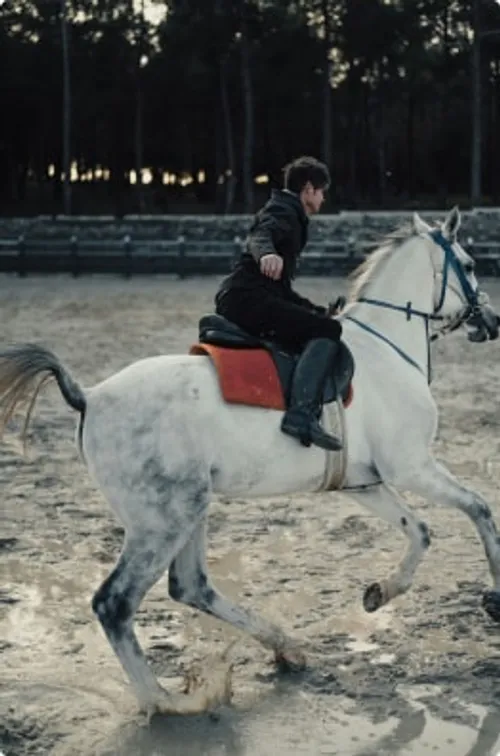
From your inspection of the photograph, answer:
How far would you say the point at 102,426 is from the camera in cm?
473

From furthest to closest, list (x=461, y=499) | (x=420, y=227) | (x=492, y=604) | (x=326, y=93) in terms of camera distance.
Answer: (x=326, y=93) < (x=420, y=227) < (x=492, y=604) < (x=461, y=499)

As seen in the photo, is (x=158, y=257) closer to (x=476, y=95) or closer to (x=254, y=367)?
(x=476, y=95)

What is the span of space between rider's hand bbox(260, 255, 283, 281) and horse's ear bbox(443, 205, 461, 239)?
1.07 metres

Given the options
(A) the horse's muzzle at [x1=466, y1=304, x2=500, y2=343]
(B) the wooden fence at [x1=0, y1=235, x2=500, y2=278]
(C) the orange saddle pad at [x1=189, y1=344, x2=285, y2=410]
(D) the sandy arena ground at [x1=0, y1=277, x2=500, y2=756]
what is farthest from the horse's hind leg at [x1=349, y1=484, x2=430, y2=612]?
(B) the wooden fence at [x1=0, y1=235, x2=500, y2=278]

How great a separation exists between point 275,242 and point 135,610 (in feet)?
5.48

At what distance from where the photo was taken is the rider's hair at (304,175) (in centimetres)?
516

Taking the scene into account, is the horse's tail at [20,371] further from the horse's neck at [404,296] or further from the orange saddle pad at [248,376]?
the horse's neck at [404,296]

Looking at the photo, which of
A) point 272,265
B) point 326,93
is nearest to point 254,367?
point 272,265

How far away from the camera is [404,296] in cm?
562

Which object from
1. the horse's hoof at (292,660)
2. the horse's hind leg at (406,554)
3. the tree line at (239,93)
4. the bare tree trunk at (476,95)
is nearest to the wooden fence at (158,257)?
the tree line at (239,93)

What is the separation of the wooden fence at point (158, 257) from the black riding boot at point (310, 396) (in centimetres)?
2262

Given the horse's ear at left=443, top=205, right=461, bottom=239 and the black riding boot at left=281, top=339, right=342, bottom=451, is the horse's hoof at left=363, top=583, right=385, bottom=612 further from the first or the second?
the horse's ear at left=443, top=205, right=461, bottom=239

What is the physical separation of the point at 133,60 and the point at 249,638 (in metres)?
43.0

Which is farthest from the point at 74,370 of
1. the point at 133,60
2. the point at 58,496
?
the point at 133,60
